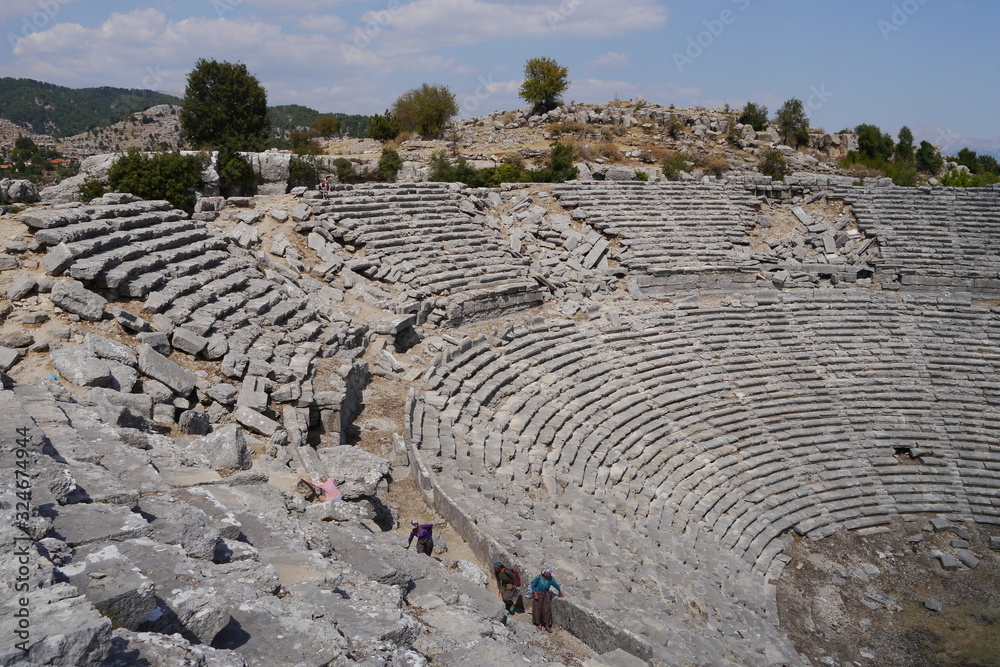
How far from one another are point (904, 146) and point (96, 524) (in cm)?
4982

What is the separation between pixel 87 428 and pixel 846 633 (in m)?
12.1

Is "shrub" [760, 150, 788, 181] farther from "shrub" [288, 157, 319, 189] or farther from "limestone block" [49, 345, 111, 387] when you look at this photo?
"limestone block" [49, 345, 111, 387]

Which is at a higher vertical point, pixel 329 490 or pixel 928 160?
pixel 928 160

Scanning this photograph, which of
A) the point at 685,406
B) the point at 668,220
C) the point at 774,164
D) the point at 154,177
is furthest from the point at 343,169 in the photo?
the point at 774,164

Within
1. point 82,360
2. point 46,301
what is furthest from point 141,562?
point 46,301

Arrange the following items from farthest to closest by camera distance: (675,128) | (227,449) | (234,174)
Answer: (675,128) → (234,174) → (227,449)

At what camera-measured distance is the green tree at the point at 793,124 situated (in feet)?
137

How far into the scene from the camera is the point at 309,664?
12.8 feet

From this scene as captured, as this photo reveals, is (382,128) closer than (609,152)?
No

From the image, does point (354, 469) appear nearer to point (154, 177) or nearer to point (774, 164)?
point (154, 177)

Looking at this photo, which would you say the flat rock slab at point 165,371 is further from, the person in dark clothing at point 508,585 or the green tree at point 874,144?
the green tree at point 874,144

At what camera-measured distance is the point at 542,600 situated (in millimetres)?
7266

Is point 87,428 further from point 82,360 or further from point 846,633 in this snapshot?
point 846,633

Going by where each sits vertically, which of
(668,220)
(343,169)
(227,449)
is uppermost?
(343,169)
